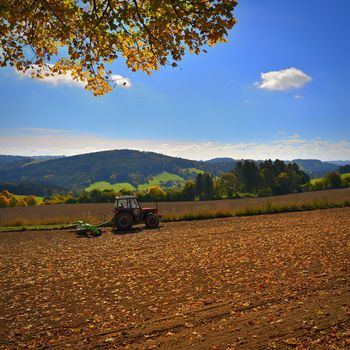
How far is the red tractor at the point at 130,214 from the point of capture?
21.0m

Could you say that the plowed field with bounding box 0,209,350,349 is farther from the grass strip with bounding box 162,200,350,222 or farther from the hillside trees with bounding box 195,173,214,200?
the hillside trees with bounding box 195,173,214,200

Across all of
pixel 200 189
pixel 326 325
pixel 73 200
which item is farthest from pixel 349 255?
pixel 200 189

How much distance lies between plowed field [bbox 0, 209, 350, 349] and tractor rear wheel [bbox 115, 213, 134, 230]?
19.3 feet

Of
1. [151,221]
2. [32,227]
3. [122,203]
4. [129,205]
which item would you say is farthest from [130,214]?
[32,227]

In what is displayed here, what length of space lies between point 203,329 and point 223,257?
597 cm

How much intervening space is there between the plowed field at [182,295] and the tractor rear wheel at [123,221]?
5.87m

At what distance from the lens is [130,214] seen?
2136 cm

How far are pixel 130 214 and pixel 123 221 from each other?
0.67 m

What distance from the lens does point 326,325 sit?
19.2 ft

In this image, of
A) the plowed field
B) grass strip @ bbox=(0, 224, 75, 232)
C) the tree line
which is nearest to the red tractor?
grass strip @ bbox=(0, 224, 75, 232)

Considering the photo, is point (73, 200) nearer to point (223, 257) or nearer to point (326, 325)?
point (223, 257)

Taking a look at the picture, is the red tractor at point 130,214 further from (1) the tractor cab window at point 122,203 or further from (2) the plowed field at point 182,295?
(2) the plowed field at point 182,295

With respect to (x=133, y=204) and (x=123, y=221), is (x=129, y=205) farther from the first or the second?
(x=123, y=221)

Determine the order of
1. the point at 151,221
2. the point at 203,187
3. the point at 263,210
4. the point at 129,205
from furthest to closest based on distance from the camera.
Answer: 1. the point at 203,187
2. the point at 263,210
3. the point at 151,221
4. the point at 129,205
